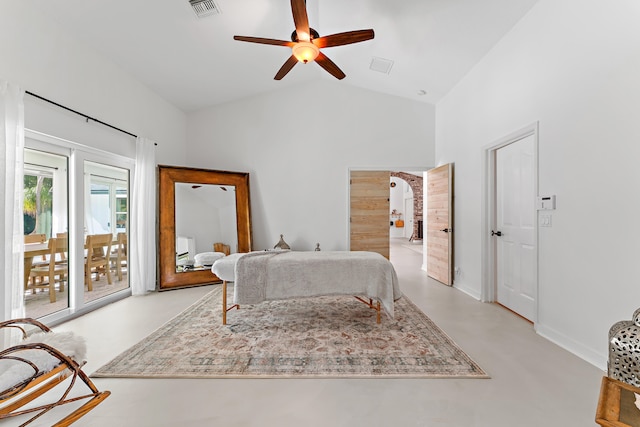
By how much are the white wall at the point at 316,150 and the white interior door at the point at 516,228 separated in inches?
75.2

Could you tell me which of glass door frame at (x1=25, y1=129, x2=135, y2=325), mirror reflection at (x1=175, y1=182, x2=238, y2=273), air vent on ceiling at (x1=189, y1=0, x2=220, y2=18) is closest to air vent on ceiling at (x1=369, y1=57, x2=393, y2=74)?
air vent on ceiling at (x1=189, y1=0, x2=220, y2=18)

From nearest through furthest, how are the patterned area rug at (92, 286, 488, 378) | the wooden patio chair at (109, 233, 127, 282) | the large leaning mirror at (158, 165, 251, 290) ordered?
the patterned area rug at (92, 286, 488, 378), the wooden patio chair at (109, 233, 127, 282), the large leaning mirror at (158, 165, 251, 290)

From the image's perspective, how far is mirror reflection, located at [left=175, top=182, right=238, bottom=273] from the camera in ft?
14.8

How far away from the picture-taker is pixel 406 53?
3.84 m

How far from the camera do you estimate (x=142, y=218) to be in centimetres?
405

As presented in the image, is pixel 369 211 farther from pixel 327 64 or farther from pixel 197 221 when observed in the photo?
pixel 197 221

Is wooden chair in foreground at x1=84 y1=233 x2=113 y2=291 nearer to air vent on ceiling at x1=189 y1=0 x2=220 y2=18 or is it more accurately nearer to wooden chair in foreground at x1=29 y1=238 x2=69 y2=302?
wooden chair in foreground at x1=29 y1=238 x2=69 y2=302

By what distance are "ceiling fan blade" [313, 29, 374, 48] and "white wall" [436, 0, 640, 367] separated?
1.67 metres

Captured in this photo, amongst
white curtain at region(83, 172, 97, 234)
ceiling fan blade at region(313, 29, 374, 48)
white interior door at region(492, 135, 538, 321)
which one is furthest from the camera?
white curtain at region(83, 172, 97, 234)

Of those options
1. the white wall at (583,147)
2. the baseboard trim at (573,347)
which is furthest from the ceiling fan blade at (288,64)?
the baseboard trim at (573,347)

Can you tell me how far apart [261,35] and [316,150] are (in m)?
2.08

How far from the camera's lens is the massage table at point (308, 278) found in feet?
8.82

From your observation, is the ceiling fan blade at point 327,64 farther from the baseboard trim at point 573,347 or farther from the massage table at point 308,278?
the baseboard trim at point 573,347

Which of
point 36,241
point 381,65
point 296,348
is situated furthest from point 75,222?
point 381,65
